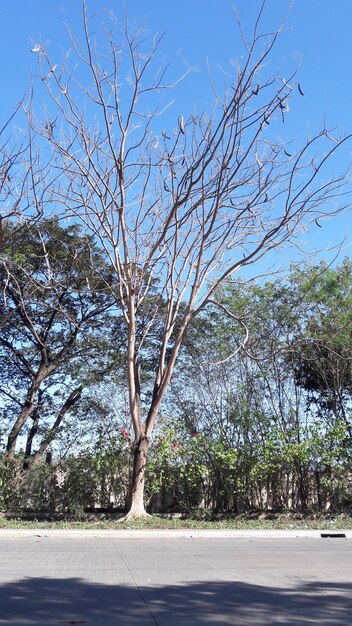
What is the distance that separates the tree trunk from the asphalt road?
13.6ft

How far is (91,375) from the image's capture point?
21.9 m

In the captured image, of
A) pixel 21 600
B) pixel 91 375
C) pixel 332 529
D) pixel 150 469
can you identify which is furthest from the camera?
pixel 91 375

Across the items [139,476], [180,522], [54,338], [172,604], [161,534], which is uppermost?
[54,338]

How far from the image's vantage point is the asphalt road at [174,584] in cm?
607

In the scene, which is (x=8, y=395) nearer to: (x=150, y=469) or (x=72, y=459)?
(x=72, y=459)

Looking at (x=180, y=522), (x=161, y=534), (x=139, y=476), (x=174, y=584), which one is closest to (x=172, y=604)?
(x=174, y=584)

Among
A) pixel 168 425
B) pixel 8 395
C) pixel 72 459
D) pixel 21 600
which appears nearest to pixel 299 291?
pixel 168 425

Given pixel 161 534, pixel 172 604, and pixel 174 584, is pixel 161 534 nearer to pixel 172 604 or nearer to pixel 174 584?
pixel 174 584

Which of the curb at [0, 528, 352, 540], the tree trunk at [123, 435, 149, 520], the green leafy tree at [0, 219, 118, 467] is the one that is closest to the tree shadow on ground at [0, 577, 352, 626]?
the curb at [0, 528, 352, 540]

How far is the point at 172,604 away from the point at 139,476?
419 inches

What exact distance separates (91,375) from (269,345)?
619cm

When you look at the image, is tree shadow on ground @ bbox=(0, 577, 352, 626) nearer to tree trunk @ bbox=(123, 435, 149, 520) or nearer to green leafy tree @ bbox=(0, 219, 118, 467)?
tree trunk @ bbox=(123, 435, 149, 520)

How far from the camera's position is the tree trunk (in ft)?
55.4

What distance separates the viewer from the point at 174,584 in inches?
305
